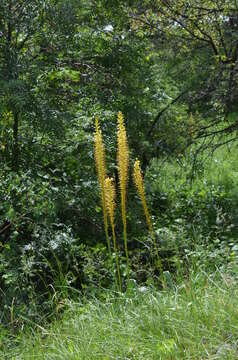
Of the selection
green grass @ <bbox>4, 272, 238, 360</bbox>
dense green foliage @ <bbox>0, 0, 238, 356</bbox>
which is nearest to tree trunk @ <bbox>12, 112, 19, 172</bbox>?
dense green foliage @ <bbox>0, 0, 238, 356</bbox>

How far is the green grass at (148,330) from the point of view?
10.6 ft

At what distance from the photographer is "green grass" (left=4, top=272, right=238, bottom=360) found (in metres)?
3.23

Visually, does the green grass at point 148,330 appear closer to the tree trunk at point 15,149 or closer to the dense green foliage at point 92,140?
the dense green foliage at point 92,140

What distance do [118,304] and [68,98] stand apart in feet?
8.88

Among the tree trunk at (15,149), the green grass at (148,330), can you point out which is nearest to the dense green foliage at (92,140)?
the tree trunk at (15,149)

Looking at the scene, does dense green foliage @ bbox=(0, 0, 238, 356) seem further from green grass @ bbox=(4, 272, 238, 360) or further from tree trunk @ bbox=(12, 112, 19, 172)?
green grass @ bbox=(4, 272, 238, 360)

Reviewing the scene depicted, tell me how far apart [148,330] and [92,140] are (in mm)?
2759

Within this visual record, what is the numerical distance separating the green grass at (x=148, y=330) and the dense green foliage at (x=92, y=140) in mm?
266

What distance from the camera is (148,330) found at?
138 inches

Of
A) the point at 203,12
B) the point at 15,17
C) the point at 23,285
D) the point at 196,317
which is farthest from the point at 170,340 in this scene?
the point at 203,12

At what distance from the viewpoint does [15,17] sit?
5426 mm

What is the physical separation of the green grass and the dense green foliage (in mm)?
266

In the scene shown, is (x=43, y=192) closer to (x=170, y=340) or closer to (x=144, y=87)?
(x=170, y=340)

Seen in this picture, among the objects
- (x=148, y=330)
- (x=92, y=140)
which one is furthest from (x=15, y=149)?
(x=148, y=330)
